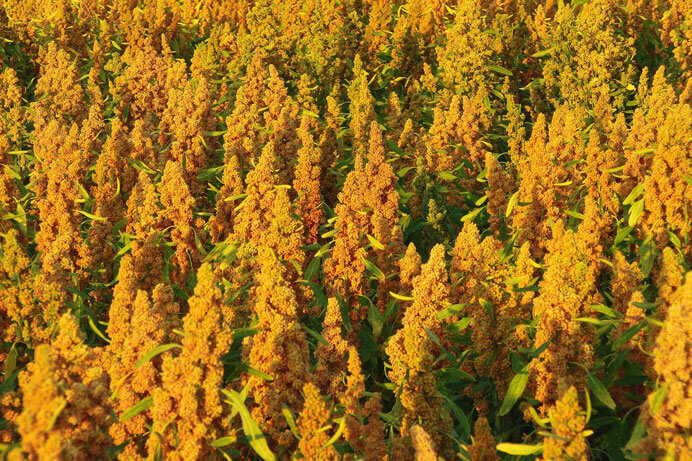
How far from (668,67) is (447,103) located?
3.67 meters

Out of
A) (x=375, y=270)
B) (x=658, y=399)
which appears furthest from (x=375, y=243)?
(x=658, y=399)

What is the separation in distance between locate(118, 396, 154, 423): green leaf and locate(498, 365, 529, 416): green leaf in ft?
5.84

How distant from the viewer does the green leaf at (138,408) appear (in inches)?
156

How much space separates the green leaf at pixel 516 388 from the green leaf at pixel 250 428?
1.29 metres

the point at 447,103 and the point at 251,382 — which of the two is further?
the point at 447,103

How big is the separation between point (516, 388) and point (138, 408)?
1.94 m

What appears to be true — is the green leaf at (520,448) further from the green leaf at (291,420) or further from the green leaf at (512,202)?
the green leaf at (512,202)

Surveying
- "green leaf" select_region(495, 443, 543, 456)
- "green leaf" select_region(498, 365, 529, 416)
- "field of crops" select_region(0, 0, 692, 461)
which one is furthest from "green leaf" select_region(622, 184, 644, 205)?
"green leaf" select_region(495, 443, 543, 456)

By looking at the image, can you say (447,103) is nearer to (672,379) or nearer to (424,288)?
(424,288)

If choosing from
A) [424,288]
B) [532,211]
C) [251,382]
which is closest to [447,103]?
[532,211]

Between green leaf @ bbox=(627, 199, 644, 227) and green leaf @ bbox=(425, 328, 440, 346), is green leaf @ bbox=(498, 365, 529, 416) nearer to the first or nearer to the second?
green leaf @ bbox=(425, 328, 440, 346)

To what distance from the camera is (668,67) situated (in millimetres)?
11328

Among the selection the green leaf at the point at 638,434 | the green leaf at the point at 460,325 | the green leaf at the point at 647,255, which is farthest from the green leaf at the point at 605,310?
the green leaf at the point at 638,434

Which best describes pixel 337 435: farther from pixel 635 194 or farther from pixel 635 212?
pixel 635 194
